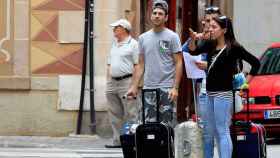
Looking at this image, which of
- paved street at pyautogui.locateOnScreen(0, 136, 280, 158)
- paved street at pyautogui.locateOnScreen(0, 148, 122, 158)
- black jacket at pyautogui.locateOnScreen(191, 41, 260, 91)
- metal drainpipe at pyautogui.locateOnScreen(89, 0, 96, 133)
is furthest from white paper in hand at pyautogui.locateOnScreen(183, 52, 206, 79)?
metal drainpipe at pyautogui.locateOnScreen(89, 0, 96, 133)

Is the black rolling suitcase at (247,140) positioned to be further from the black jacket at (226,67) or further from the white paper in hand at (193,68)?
the white paper in hand at (193,68)

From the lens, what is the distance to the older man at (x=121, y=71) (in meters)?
13.2

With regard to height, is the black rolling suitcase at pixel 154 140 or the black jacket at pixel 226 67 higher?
the black jacket at pixel 226 67

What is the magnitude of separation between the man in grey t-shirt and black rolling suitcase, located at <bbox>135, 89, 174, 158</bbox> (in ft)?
0.71

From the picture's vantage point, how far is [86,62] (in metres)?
14.9

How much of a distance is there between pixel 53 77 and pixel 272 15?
6766 millimetres

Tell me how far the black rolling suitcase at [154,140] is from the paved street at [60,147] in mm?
2475

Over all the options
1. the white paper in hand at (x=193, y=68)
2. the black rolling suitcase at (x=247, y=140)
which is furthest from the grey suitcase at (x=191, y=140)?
the white paper in hand at (x=193, y=68)

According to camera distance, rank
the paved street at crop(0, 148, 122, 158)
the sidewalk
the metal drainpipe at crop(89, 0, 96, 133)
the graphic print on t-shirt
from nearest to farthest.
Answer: the graphic print on t-shirt → the paved street at crop(0, 148, 122, 158) → the sidewalk → the metal drainpipe at crop(89, 0, 96, 133)

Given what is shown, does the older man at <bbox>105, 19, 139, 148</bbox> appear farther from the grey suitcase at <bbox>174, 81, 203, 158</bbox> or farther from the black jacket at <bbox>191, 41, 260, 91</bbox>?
the black jacket at <bbox>191, 41, 260, 91</bbox>

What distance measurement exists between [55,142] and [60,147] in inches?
27.9

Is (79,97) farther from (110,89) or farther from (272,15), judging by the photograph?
(272,15)

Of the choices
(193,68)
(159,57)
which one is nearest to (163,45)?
(159,57)

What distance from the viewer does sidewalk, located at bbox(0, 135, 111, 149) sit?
13922 millimetres
